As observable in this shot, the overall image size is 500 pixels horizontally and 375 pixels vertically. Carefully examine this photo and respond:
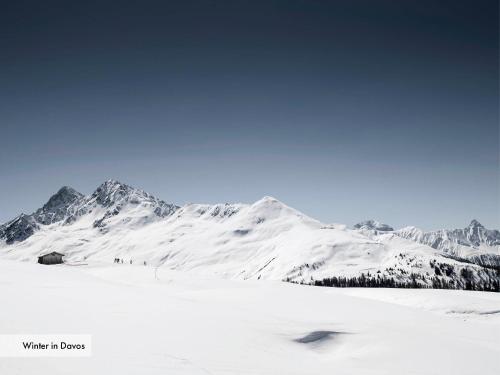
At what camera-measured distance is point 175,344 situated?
38.2 feet

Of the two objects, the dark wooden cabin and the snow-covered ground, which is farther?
the dark wooden cabin

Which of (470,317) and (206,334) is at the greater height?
(206,334)

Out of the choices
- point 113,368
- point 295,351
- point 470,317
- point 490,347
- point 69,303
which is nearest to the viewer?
point 113,368

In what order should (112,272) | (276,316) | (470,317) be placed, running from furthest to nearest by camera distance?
(112,272), (470,317), (276,316)

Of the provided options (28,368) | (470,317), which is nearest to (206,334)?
(28,368)

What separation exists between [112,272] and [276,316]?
157 ft

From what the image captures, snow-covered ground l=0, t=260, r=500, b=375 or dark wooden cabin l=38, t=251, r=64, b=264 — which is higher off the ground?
dark wooden cabin l=38, t=251, r=64, b=264

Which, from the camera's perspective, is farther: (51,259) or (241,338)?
(51,259)

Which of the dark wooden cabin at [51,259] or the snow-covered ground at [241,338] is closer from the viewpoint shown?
the snow-covered ground at [241,338]

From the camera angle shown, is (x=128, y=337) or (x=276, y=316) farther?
(x=276, y=316)

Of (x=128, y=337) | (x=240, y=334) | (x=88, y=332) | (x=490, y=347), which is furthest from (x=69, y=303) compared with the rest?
(x=490, y=347)

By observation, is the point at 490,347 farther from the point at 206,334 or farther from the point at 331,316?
the point at 206,334

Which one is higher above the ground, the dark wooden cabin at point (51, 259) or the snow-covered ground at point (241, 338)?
the dark wooden cabin at point (51, 259)

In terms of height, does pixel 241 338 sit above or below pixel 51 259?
below
